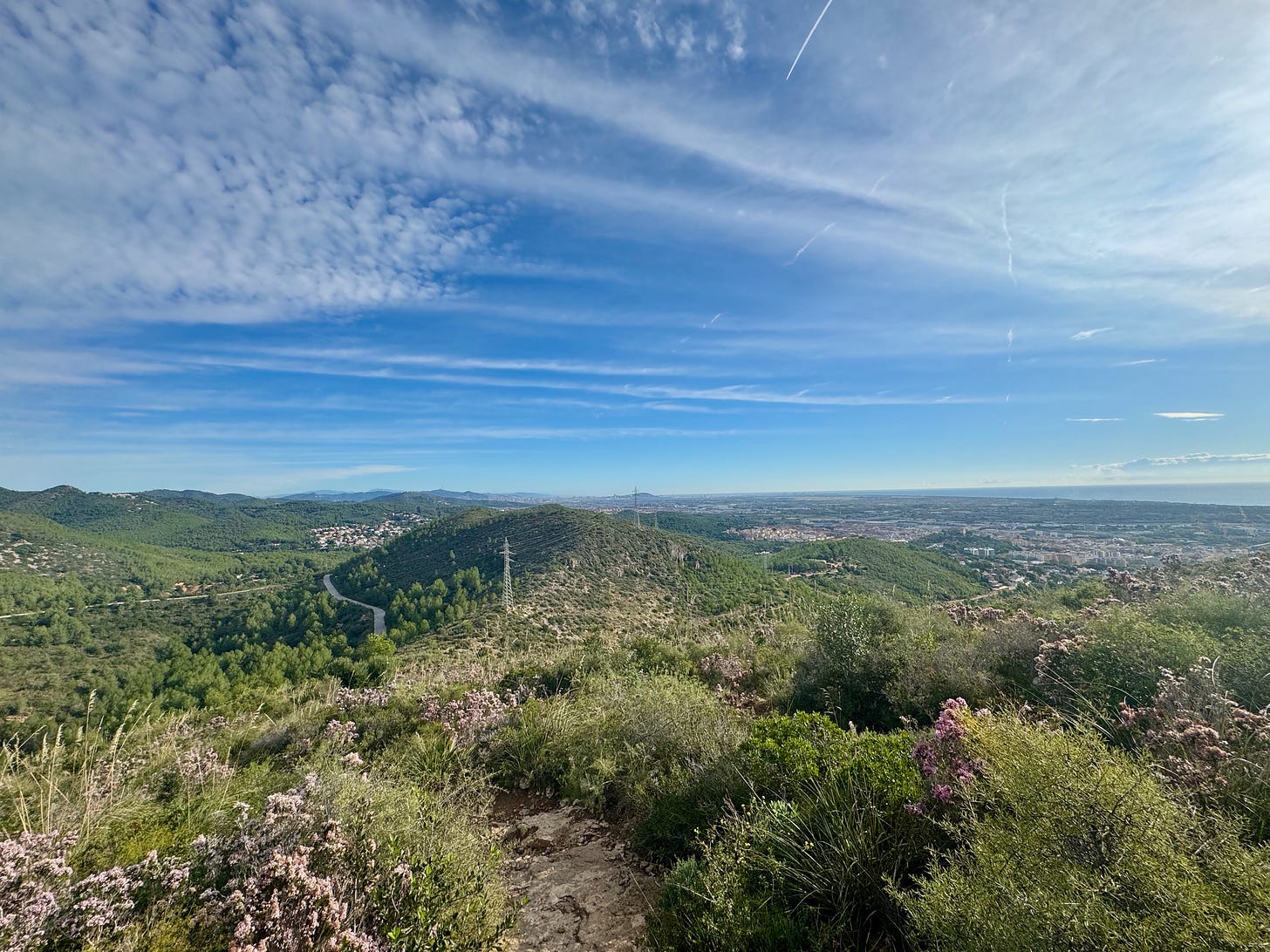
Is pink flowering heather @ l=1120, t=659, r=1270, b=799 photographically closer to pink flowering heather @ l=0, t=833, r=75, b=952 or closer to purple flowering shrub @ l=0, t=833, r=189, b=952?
purple flowering shrub @ l=0, t=833, r=189, b=952

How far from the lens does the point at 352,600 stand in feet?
207

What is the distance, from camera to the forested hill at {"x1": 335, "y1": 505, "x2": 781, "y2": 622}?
4794 centimetres

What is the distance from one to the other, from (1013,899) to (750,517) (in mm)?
146458

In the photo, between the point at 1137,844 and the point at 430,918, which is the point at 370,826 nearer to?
the point at 430,918

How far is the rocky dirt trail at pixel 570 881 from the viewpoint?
383 cm

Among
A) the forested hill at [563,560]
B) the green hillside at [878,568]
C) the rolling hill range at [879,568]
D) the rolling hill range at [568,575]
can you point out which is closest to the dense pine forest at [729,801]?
the rolling hill range at [568,575]

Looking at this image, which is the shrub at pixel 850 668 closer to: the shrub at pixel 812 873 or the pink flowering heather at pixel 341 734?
the shrub at pixel 812 873

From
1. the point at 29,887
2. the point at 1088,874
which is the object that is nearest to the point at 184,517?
the point at 29,887

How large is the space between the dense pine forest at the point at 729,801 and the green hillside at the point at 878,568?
3634 cm

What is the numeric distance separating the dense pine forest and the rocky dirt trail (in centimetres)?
3

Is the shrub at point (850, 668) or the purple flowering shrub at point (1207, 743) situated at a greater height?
the purple flowering shrub at point (1207, 743)

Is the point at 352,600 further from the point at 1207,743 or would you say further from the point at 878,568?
the point at 1207,743

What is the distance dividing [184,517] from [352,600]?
5117 inches

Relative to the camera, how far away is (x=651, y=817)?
4.96 meters
